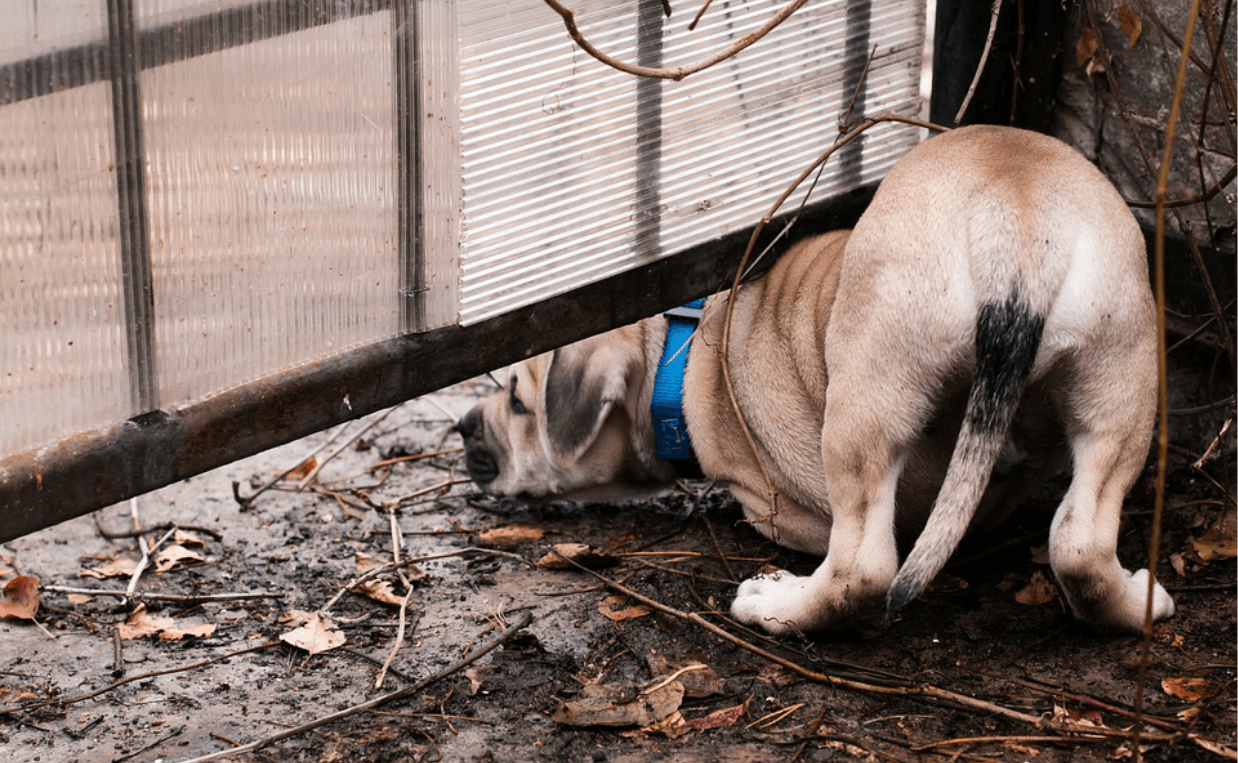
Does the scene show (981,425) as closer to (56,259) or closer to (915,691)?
(915,691)

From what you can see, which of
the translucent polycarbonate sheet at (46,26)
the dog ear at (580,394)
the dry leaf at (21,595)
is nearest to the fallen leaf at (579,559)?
the dog ear at (580,394)

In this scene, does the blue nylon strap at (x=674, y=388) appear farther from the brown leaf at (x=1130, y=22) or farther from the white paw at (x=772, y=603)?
the brown leaf at (x=1130, y=22)

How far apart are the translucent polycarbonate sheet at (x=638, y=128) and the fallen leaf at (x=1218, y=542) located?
1.59m

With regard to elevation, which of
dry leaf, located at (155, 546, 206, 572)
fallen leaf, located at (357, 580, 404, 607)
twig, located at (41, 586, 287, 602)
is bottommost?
dry leaf, located at (155, 546, 206, 572)

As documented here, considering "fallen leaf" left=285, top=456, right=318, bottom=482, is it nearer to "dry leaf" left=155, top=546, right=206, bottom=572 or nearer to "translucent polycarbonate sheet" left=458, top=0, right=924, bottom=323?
"dry leaf" left=155, top=546, right=206, bottom=572

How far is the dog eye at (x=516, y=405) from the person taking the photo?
16.2 feet

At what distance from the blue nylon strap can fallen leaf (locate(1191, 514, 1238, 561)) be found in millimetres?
1678

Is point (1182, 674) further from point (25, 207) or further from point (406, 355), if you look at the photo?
point (25, 207)

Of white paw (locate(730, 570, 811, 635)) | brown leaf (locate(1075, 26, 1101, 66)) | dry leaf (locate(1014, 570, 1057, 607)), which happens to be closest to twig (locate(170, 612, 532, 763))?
white paw (locate(730, 570, 811, 635))

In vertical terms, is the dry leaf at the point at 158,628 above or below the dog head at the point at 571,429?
below

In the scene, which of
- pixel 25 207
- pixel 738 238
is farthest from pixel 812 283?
pixel 25 207

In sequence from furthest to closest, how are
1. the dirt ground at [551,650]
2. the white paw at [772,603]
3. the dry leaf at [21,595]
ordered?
the dry leaf at [21,595], the white paw at [772,603], the dirt ground at [551,650]

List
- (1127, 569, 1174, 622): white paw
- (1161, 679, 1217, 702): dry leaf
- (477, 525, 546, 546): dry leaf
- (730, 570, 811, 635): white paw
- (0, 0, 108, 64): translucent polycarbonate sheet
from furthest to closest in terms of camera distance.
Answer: (477, 525, 546, 546): dry leaf → (730, 570, 811, 635): white paw → (1127, 569, 1174, 622): white paw → (1161, 679, 1217, 702): dry leaf → (0, 0, 108, 64): translucent polycarbonate sheet

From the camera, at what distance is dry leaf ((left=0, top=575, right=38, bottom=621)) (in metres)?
4.12
